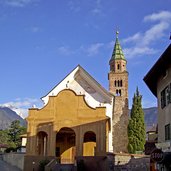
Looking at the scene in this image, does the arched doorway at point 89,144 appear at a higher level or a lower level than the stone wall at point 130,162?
higher

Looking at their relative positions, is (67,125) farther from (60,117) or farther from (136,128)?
(136,128)

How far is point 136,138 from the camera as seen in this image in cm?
6206

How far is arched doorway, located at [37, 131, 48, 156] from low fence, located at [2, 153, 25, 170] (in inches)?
115

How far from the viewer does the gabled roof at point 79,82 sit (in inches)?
1817

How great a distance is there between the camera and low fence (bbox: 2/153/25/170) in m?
43.2

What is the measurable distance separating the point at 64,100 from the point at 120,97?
46.4m

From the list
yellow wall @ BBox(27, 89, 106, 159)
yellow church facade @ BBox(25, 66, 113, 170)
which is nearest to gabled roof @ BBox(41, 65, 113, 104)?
yellow wall @ BBox(27, 89, 106, 159)

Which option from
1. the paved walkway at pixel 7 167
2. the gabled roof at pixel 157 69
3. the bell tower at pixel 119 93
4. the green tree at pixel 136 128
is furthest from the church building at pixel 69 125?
the bell tower at pixel 119 93

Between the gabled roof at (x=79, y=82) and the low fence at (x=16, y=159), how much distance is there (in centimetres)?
815

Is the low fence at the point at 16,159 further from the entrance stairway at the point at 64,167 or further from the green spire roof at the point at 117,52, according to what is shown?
the green spire roof at the point at 117,52

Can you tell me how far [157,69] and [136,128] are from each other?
43.1 m

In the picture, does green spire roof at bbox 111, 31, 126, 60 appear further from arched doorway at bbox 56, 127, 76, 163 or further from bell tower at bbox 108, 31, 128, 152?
arched doorway at bbox 56, 127, 76, 163

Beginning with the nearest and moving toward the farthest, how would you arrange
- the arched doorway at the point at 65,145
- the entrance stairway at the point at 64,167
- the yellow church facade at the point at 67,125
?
the entrance stairway at the point at 64,167 → the yellow church facade at the point at 67,125 → the arched doorway at the point at 65,145

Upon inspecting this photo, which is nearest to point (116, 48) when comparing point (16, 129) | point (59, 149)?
point (16, 129)
